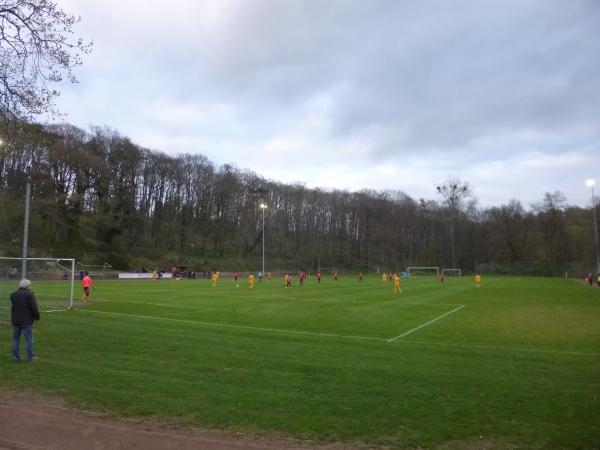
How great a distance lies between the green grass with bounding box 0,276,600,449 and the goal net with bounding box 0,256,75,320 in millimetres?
3198

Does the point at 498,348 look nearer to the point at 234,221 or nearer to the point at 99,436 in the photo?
the point at 99,436

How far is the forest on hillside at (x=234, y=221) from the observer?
73.8 m

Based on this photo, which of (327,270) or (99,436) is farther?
(327,270)

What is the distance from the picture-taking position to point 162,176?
92938mm

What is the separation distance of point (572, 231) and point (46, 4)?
111 metres

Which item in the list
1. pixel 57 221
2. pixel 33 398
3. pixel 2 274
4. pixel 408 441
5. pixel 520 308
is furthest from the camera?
pixel 57 221

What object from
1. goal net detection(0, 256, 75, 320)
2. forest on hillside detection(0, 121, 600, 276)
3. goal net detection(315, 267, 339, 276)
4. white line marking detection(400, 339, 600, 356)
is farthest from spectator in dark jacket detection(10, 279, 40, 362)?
goal net detection(315, 267, 339, 276)

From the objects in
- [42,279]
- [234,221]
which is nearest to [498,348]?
[42,279]

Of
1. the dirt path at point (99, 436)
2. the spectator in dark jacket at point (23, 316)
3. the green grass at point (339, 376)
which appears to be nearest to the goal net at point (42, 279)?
the green grass at point (339, 376)

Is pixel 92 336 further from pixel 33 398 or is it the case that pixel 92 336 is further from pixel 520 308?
pixel 520 308

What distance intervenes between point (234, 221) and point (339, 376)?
94892 millimetres

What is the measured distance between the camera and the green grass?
6607 mm

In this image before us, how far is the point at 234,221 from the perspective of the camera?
103m

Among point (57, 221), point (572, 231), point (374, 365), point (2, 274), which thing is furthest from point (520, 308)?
point (572, 231)
